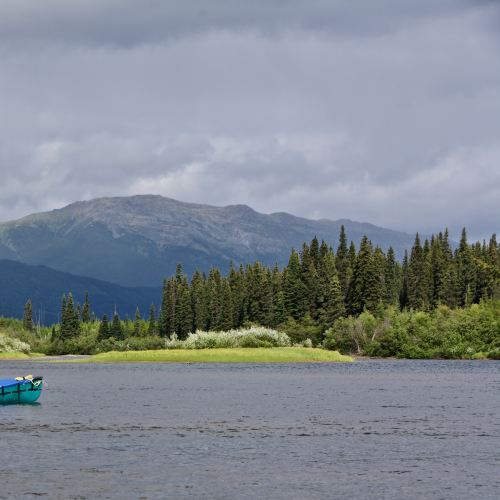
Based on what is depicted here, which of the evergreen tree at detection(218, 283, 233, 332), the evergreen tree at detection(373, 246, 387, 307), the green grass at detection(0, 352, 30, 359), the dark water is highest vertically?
the evergreen tree at detection(373, 246, 387, 307)

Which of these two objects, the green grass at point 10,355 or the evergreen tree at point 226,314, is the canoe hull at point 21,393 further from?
the green grass at point 10,355

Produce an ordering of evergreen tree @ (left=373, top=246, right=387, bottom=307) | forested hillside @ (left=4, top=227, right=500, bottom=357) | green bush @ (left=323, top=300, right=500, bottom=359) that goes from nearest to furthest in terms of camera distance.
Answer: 1. green bush @ (left=323, top=300, right=500, bottom=359)
2. forested hillside @ (left=4, top=227, right=500, bottom=357)
3. evergreen tree @ (left=373, top=246, right=387, bottom=307)

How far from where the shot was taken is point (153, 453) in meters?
34.3

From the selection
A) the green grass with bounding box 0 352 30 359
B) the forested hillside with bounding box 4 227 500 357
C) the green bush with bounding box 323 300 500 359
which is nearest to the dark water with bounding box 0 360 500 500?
the green bush with bounding box 323 300 500 359

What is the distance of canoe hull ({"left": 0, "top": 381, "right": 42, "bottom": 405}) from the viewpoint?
5853cm

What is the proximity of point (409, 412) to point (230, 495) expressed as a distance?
→ 28.7 meters

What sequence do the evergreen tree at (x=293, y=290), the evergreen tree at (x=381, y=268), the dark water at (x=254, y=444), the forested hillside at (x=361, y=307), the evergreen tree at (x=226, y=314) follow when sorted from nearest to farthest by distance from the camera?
the dark water at (x=254, y=444)
the forested hillside at (x=361, y=307)
the evergreen tree at (x=381, y=268)
the evergreen tree at (x=293, y=290)
the evergreen tree at (x=226, y=314)

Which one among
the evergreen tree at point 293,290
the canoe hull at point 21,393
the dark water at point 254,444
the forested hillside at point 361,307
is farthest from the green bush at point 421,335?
the canoe hull at point 21,393

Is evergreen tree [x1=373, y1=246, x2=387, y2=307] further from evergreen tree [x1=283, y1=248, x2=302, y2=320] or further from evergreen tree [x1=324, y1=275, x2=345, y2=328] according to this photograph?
evergreen tree [x1=283, y1=248, x2=302, y2=320]

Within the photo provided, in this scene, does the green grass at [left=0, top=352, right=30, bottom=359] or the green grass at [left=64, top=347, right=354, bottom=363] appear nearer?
the green grass at [left=64, top=347, right=354, bottom=363]

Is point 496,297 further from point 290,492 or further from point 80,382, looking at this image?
point 290,492

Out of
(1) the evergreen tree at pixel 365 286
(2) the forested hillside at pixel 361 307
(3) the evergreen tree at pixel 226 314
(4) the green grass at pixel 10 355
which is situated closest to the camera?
(2) the forested hillside at pixel 361 307

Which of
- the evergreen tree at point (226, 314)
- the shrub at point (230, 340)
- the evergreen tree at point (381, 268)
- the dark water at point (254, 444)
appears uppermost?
the evergreen tree at point (381, 268)

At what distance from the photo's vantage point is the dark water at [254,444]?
27156mm
